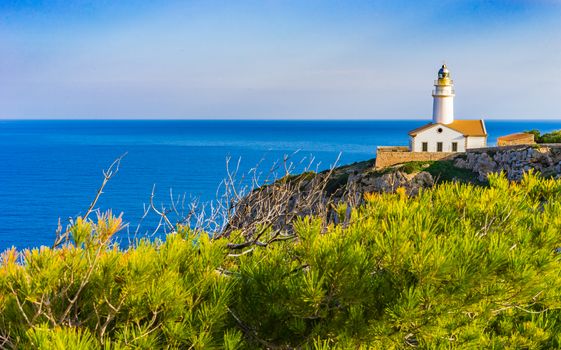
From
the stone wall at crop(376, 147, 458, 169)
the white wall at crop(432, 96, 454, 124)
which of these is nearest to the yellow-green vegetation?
the stone wall at crop(376, 147, 458, 169)

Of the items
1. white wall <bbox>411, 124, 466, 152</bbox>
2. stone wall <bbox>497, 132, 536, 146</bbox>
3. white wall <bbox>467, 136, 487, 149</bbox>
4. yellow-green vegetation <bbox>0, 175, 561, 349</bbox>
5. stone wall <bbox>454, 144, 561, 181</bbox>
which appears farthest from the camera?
white wall <bbox>411, 124, 466, 152</bbox>

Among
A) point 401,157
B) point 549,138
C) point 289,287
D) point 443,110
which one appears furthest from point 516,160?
point 289,287

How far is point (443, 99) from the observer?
39.2 m

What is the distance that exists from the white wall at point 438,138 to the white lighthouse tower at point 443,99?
141 cm

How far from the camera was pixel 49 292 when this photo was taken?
10.6 feet

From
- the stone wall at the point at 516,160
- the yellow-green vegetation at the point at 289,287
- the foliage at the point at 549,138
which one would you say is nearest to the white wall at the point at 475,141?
the stone wall at the point at 516,160

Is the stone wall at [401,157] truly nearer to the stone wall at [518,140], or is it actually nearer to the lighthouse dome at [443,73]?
the stone wall at [518,140]

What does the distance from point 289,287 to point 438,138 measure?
36304 mm

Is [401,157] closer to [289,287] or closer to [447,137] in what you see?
→ [447,137]

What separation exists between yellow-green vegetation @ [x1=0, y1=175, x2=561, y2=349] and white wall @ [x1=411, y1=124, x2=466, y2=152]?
114 ft

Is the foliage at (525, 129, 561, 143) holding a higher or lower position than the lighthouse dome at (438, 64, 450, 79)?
lower

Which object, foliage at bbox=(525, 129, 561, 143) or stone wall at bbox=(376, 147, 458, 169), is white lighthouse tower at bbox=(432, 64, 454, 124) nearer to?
stone wall at bbox=(376, 147, 458, 169)

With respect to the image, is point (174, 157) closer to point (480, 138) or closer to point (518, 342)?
point (480, 138)

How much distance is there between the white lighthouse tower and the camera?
1535 inches
